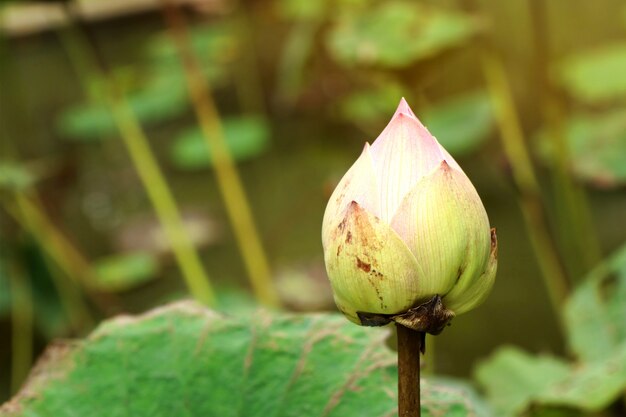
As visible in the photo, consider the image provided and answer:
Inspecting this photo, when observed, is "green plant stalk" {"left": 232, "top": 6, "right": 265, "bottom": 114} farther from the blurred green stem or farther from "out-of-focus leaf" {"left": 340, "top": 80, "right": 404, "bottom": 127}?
"out-of-focus leaf" {"left": 340, "top": 80, "right": 404, "bottom": 127}

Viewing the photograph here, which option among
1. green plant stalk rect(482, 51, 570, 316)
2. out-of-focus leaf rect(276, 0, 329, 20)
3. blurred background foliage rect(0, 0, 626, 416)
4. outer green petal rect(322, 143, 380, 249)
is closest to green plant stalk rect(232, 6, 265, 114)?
blurred background foliage rect(0, 0, 626, 416)

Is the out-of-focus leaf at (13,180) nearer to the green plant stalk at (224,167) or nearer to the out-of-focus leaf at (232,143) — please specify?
the green plant stalk at (224,167)

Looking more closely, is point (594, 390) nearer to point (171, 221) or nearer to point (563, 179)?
point (563, 179)

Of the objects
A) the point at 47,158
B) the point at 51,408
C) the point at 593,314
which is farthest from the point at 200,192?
the point at 51,408

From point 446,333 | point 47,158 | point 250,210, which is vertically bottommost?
point 446,333

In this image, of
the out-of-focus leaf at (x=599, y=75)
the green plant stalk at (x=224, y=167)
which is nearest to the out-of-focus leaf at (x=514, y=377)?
the green plant stalk at (x=224, y=167)

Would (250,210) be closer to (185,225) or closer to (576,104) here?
(185,225)
